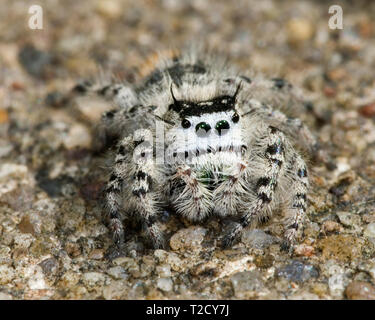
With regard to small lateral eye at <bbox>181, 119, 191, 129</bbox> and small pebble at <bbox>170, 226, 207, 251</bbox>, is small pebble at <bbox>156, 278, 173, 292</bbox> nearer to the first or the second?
small pebble at <bbox>170, 226, 207, 251</bbox>

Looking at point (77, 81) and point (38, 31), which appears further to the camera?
point (38, 31)

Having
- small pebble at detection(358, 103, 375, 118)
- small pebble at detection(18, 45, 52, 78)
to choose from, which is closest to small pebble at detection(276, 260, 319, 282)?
small pebble at detection(358, 103, 375, 118)

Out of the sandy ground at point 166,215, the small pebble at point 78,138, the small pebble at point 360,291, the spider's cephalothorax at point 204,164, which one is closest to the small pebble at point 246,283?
the sandy ground at point 166,215

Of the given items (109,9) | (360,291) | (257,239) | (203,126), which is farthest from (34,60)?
(360,291)

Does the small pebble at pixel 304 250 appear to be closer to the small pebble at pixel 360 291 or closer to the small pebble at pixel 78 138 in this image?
the small pebble at pixel 360 291

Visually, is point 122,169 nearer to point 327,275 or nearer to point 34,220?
point 34,220

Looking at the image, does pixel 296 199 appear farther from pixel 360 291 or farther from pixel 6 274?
pixel 6 274

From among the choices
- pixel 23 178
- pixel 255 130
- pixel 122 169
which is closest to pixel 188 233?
pixel 122 169
